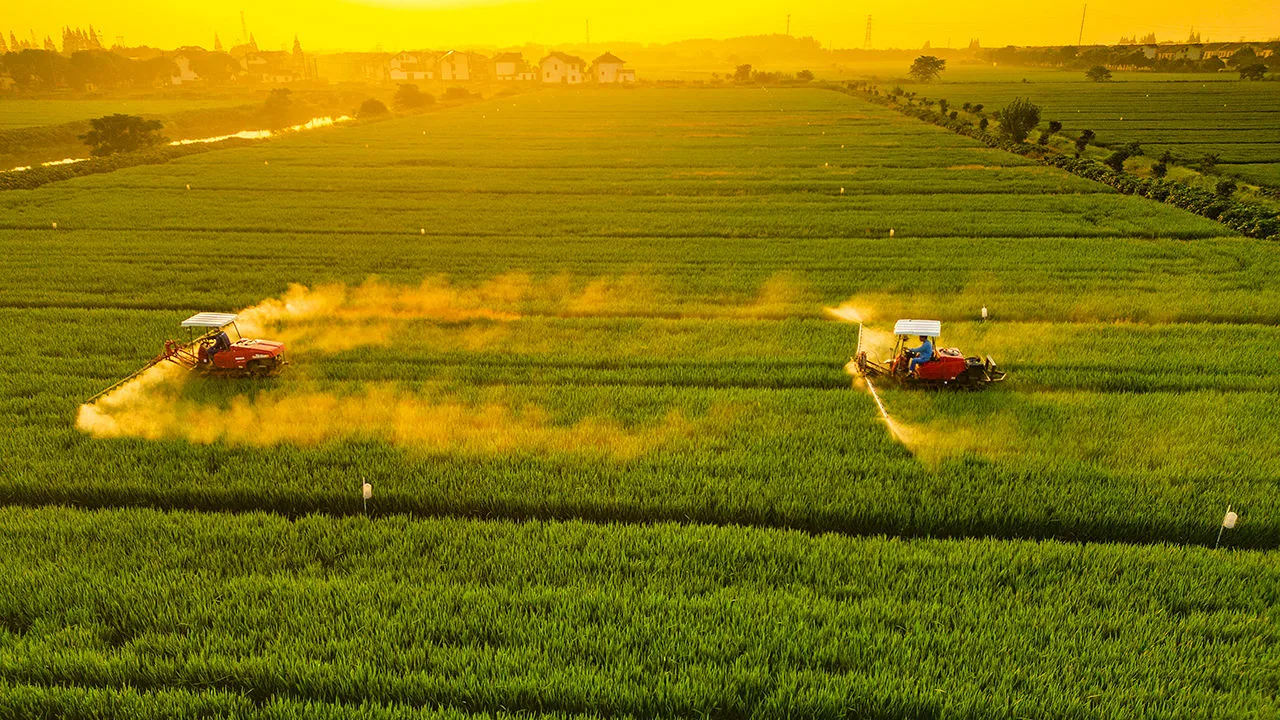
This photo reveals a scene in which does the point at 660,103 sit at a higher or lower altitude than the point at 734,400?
higher

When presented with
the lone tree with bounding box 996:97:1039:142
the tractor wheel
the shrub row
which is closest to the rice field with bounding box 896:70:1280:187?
the lone tree with bounding box 996:97:1039:142

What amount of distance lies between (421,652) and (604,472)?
407 cm

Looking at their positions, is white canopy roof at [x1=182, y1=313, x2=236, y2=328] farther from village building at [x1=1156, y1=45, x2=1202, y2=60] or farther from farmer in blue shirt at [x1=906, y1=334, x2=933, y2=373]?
village building at [x1=1156, y1=45, x2=1202, y2=60]

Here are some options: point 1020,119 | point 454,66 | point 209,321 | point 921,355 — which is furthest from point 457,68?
point 921,355

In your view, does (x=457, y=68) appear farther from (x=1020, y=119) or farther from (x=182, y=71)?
(x=1020, y=119)

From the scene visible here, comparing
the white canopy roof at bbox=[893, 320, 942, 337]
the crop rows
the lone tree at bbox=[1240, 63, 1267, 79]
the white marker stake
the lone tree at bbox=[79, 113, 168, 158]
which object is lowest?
the crop rows

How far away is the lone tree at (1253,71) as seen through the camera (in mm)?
100562

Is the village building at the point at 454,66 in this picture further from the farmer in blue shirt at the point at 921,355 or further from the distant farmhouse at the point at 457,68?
the farmer in blue shirt at the point at 921,355

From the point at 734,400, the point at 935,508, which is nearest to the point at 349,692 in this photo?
the point at 935,508

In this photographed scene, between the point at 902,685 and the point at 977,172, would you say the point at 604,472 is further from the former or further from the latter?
the point at 977,172

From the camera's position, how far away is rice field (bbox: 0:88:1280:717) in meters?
6.77

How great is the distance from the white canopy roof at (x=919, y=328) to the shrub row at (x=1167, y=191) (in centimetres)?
2042

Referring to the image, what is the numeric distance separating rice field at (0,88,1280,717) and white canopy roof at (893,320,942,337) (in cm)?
128

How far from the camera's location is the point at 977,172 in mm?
37969
